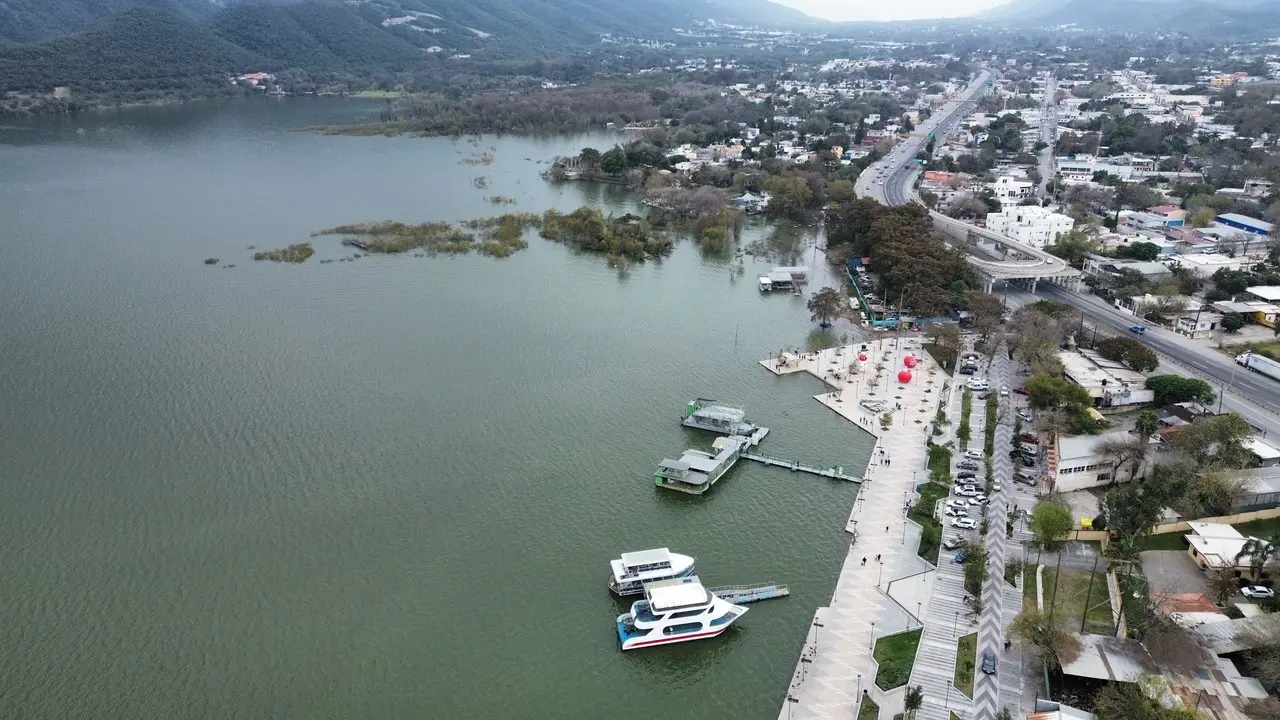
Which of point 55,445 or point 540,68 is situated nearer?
point 55,445

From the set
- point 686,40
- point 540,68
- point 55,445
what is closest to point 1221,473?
point 55,445

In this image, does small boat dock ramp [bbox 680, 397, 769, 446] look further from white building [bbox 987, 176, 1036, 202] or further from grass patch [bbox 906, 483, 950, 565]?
white building [bbox 987, 176, 1036, 202]

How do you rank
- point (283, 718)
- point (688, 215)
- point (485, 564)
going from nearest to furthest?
point (283, 718) < point (485, 564) < point (688, 215)

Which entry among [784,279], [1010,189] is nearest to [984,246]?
[784,279]

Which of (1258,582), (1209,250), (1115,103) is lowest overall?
(1258,582)

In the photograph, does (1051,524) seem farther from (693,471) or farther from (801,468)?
(693,471)

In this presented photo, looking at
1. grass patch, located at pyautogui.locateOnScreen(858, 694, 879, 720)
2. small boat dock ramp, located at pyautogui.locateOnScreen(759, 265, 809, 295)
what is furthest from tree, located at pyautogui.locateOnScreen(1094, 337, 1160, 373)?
grass patch, located at pyautogui.locateOnScreen(858, 694, 879, 720)

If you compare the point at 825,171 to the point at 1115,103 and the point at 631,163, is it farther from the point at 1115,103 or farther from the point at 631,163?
the point at 1115,103
